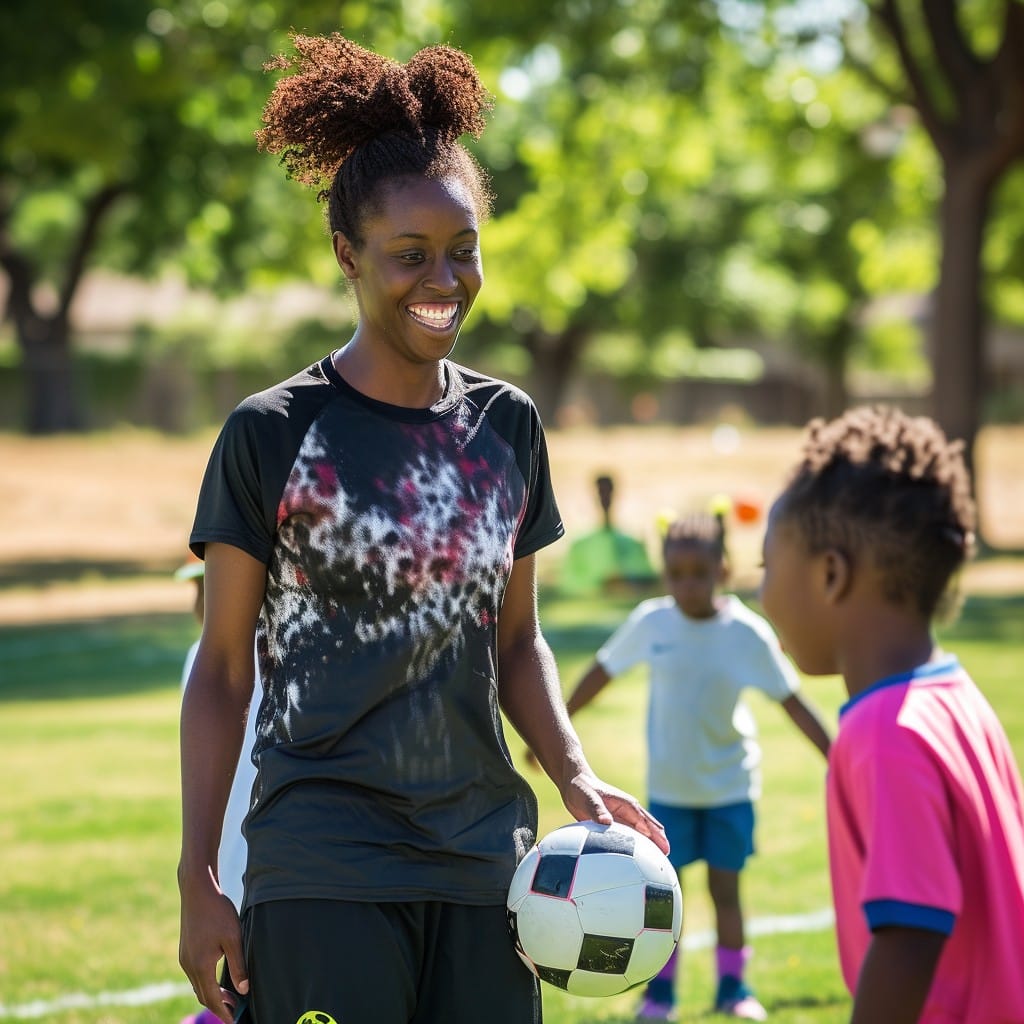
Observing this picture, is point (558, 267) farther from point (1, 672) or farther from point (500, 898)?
point (500, 898)

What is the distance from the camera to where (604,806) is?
11.1 feet

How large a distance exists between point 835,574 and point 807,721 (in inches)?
135

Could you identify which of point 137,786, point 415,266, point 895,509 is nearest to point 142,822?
point 137,786

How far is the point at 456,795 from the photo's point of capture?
305 cm

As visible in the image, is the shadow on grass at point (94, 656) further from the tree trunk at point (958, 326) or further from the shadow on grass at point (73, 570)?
the tree trunk at point (958, 326)

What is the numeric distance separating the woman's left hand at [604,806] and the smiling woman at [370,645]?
0.11 meters

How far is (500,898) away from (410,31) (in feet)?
62.4

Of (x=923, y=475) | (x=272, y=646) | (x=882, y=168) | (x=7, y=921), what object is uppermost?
(x=882, y=168)

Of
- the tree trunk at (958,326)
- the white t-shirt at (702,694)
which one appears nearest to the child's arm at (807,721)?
the white t-shirt at (702,694)

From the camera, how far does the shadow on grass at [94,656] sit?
14.0m

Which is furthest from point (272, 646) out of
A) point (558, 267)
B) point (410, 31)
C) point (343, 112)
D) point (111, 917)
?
point (558, 267)

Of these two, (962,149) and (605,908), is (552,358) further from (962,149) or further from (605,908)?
(605,908)

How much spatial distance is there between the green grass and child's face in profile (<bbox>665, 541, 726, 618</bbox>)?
57.3 inches

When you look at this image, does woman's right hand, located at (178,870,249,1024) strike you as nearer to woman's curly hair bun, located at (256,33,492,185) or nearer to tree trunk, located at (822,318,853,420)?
woman's curly hair bun, located at (256,33,492,185)
